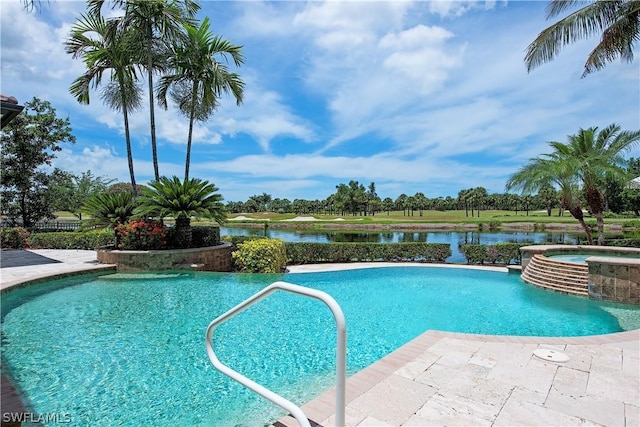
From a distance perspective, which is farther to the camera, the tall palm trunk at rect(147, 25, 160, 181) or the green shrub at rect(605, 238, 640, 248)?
the green shrub at rect(605, 238, 640, 248)

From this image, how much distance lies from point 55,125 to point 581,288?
79.7 feet

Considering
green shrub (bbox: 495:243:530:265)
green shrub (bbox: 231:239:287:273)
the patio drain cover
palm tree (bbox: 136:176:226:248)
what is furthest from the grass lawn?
the patio drain cover

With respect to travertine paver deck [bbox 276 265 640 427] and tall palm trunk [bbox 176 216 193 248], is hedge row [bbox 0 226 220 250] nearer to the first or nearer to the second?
tall palm trunk [bbox 176 216 193 248]

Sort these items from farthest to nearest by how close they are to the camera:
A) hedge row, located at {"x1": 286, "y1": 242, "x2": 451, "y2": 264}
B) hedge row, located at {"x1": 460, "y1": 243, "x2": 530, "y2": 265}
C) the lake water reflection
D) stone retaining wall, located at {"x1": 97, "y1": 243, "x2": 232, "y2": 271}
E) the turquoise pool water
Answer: the lake water reflection < hedge row, located at {"x1": 286, "y1": 242, "x2": 451, "y2": 264} < hedge row, located at {"x1": 460, "y1": 243, "x2": 530, "y2": 265} < stone retaining wall, located at {"x1": 97, "y1": 243, "x2": 232, "y2": 271} < the turquoise pool water

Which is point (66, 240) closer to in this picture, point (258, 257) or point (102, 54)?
point (102, 54)

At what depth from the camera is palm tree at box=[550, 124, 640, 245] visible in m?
12.2

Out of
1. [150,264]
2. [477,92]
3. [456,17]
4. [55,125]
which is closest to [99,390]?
[150,264]

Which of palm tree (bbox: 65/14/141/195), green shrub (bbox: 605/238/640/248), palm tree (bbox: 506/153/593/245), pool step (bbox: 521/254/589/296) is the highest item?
palm tree (bbox: 65/14/141/195)

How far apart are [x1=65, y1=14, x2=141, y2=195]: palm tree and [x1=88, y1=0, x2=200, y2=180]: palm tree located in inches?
14.0

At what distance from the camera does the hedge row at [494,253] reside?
12.3 meters

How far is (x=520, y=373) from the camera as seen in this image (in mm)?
3174

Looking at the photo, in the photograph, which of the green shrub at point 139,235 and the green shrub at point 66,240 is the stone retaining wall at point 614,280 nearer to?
the green shrub at point 139,235

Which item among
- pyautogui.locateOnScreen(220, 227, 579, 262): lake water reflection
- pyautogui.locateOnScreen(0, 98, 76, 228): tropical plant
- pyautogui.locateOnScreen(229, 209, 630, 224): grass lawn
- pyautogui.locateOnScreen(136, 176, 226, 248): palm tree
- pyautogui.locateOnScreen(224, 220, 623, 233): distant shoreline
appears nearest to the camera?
pyautogui.locateOnScreen(136, 176, 226, 248): palm tree

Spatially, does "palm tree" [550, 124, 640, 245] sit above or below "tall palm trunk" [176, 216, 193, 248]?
above
